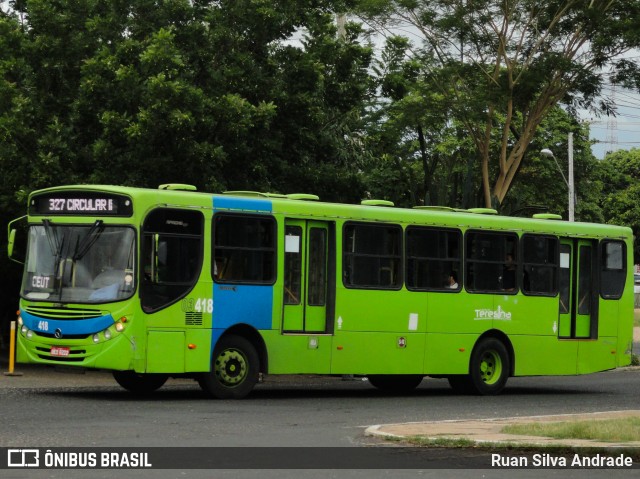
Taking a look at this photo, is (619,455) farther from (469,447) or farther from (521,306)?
(521,306)

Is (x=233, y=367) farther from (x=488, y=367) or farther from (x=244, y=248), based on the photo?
(x=488, y=367)

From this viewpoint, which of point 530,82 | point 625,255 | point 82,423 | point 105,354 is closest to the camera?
point 82,423

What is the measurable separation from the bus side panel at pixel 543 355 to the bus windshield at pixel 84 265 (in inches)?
313

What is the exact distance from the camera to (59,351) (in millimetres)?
18609

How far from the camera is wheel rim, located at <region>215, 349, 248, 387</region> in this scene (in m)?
19.5

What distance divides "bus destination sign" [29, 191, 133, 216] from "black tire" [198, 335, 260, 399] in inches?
95.0

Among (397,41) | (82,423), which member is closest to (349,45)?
(397,41)

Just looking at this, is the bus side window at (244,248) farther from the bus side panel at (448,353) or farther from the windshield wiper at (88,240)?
the bus side panel at (448,353)

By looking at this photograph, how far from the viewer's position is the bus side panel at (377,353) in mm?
20875

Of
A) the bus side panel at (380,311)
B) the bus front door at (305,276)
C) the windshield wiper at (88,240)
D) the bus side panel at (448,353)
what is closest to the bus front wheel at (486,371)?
the bus side panel at (448,353)

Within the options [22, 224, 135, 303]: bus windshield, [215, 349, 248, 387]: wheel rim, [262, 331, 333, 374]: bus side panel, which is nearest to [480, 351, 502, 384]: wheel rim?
[262, 331, 333, 374]: bus side panel
